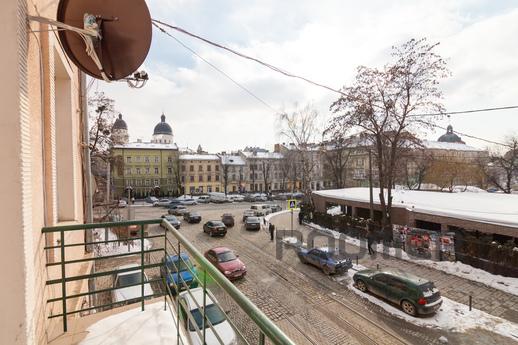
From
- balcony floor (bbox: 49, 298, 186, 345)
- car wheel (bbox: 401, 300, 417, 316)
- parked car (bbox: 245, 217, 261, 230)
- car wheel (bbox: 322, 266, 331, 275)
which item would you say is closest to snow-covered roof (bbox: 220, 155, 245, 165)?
parked car (bbox: 245, 217, 261, 230)

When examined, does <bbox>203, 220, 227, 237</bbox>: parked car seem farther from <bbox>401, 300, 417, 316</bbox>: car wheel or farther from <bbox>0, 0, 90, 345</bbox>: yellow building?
<bbox>0, 0, 90, 345</bbox>: yellow building

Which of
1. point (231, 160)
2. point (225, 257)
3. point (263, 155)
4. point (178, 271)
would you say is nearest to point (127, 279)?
point (225, 257)

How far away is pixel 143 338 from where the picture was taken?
3150 mm

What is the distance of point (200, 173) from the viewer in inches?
2196

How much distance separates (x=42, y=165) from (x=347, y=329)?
30.2ft

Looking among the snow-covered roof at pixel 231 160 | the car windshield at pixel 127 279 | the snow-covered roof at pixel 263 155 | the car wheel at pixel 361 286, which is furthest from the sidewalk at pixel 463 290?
the snow-covered roof at pixel 263 155

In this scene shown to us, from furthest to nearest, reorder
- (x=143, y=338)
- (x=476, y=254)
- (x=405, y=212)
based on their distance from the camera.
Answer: (x=405, y=212) → (x=476, y=254) → (x=143, y=338)

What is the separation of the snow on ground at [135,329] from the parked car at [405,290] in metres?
9.16

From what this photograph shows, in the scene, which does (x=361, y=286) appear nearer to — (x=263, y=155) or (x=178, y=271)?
(x=178, y=271)

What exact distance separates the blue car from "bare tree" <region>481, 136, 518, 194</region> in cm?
2871

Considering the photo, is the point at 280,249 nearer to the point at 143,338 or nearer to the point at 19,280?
the point at 143,338

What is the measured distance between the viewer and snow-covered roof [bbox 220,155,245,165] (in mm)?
57444

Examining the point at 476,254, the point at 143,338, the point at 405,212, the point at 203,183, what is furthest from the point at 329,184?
the point at 143,338

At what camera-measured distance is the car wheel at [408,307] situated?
9.53 meters
